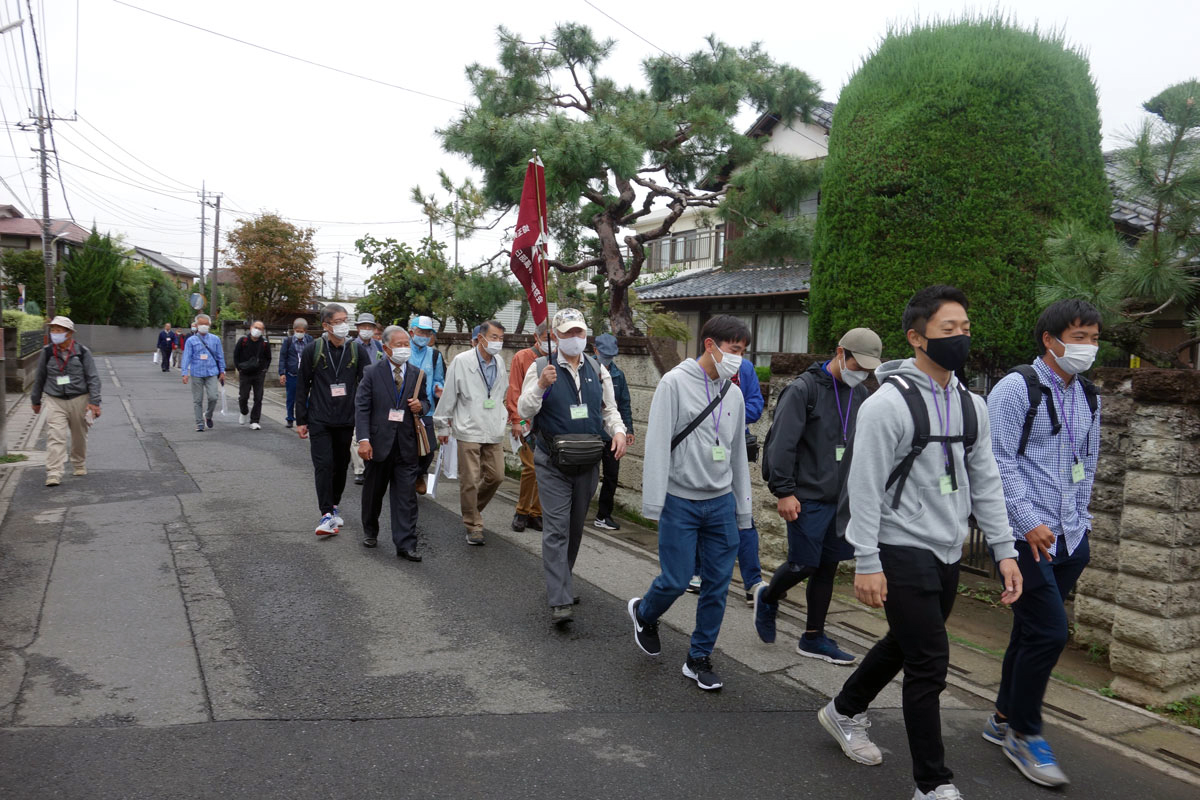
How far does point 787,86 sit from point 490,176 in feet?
14.6

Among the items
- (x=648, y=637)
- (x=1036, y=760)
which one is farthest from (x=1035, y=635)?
(x=648, y=637)

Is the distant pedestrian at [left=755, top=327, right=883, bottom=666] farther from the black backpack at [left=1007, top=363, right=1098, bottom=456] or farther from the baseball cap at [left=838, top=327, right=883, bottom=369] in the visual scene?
the black backpack at [left=1007, top=363, right=1098, bottom=456]

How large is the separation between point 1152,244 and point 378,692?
5683mm

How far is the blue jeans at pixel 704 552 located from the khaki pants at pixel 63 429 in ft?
26.9

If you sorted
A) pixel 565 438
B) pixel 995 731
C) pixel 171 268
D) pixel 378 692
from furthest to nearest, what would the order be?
pixel 171 268 → pixel 565 438 → pixel 378 692 → pixel 995 731

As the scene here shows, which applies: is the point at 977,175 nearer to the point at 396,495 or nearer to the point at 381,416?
the point at 381,416

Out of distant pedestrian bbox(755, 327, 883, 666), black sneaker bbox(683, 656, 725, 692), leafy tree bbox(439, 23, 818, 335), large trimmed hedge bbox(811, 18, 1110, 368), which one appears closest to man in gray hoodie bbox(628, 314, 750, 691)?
black sneaker bbox(683, 656, 725, 692)

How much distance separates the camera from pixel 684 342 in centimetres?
2208

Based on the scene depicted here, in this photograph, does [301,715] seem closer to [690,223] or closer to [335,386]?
[335,386]

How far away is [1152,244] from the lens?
5891 mm

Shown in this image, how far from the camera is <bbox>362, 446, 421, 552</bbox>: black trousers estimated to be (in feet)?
23.6

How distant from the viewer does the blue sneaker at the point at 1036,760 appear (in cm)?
371

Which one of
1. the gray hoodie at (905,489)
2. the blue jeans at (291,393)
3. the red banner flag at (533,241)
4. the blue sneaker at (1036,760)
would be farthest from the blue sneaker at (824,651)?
the blue jeans at (291,393)

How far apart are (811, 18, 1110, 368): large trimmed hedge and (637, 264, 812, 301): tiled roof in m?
8.52
